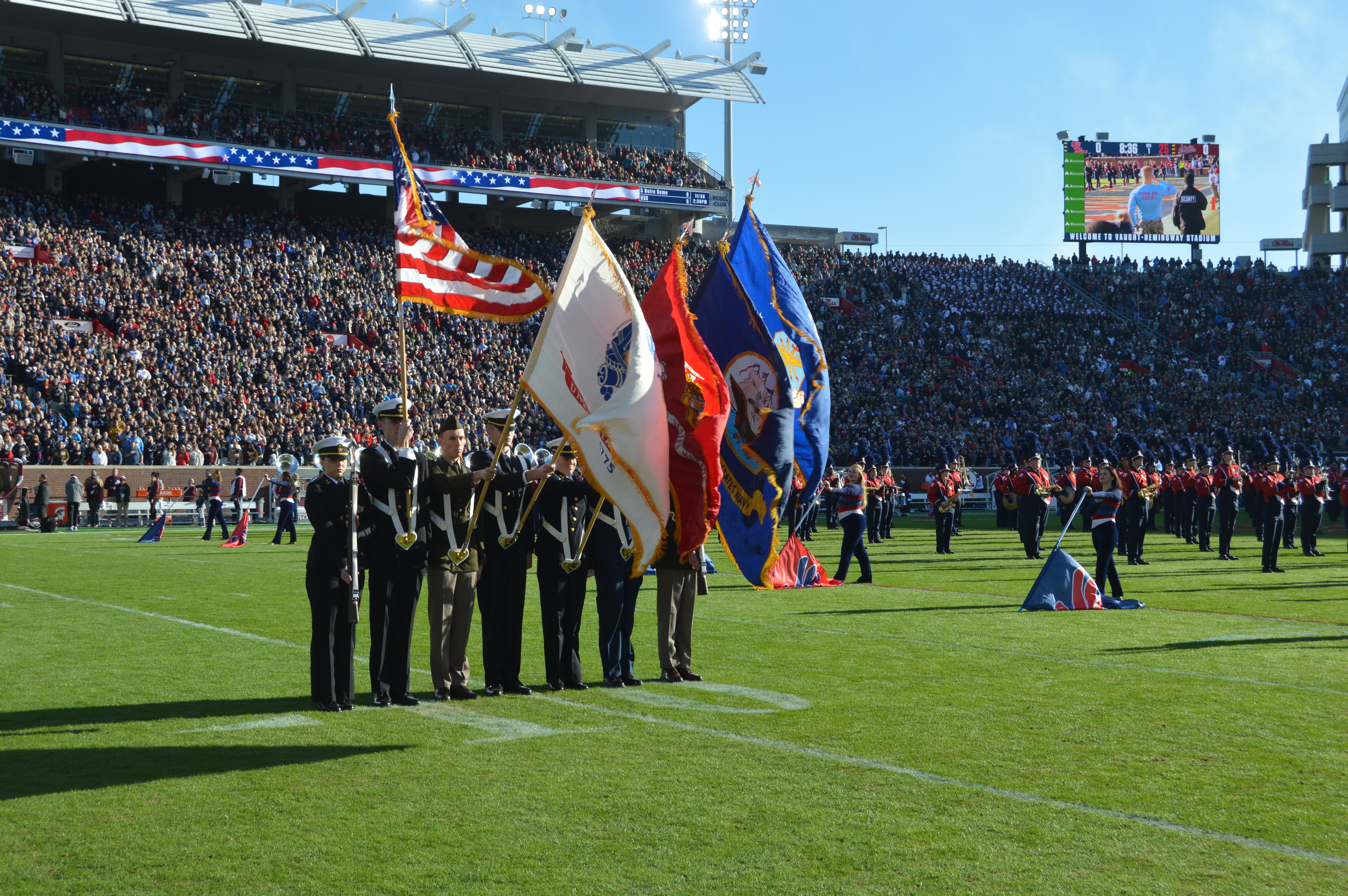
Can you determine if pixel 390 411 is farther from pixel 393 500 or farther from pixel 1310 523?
pixel 1310 523

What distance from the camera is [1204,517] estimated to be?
2212 cm

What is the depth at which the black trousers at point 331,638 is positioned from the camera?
285 inches

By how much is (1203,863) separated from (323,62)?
4598cm

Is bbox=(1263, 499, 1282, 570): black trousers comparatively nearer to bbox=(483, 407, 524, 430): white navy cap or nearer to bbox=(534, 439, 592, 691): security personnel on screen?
bbox=(534, 439, 592, 691): security personnel on screen

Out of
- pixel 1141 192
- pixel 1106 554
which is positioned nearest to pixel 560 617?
pixel 1106 554

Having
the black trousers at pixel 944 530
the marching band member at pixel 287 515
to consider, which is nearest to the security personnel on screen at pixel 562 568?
the black trousers at pixel 944 530

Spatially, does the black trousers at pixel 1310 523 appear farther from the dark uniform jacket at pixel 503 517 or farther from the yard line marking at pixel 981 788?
the yard line marking at pixel 981 788

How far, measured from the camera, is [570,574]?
26.3ft

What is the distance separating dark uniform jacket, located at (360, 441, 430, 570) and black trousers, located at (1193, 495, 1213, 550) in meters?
18.1

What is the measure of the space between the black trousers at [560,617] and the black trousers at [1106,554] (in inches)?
283

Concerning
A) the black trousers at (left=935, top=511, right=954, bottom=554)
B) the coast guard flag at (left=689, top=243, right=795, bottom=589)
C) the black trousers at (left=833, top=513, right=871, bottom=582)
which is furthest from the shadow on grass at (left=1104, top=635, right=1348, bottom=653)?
the black trousers at (left=935, top=511, right=954, bottom=554)

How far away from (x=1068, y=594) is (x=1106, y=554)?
0.97m

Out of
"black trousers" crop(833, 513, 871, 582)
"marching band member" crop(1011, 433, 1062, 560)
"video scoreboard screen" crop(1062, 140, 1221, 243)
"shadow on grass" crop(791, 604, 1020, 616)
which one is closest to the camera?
"shadow on grass" crop(791, 604, 1020, 616)

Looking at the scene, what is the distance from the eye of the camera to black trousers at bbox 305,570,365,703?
7.24 m
